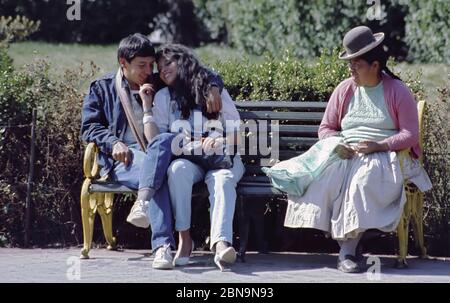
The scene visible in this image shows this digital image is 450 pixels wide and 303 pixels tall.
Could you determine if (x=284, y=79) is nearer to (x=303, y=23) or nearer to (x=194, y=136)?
(x=194, y=136)

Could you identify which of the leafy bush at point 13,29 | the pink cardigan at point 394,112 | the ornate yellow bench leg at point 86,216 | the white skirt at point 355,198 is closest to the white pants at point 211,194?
the white skirt at point 355,198

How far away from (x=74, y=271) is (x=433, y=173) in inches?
98.2

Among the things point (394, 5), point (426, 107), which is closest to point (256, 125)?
point (426, 107)

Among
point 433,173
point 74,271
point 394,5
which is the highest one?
point 394,5

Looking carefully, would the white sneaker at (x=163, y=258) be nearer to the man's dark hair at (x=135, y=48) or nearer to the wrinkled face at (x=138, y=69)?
the wrinkled face at (x=138, y=69)

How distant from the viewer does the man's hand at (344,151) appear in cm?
697

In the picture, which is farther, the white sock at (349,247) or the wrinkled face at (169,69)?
the wrinkled face at (169,69)

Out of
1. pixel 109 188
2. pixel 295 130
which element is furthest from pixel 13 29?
pixel 295 130

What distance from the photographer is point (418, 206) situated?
7.36m

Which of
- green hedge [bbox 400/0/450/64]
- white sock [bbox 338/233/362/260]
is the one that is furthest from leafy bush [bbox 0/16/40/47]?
green hedge [bbox 400/0/450/64]

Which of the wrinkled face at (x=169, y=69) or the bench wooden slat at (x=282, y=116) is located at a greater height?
the wrinkled face at (x=169, y=69)

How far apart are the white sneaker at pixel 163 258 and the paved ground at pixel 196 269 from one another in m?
0.04

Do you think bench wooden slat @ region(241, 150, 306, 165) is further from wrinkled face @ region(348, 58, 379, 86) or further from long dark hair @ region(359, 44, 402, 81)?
long dark hair @ region(359, 44, 402, 81)

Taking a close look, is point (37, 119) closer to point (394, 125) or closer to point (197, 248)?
point (197, 248)
